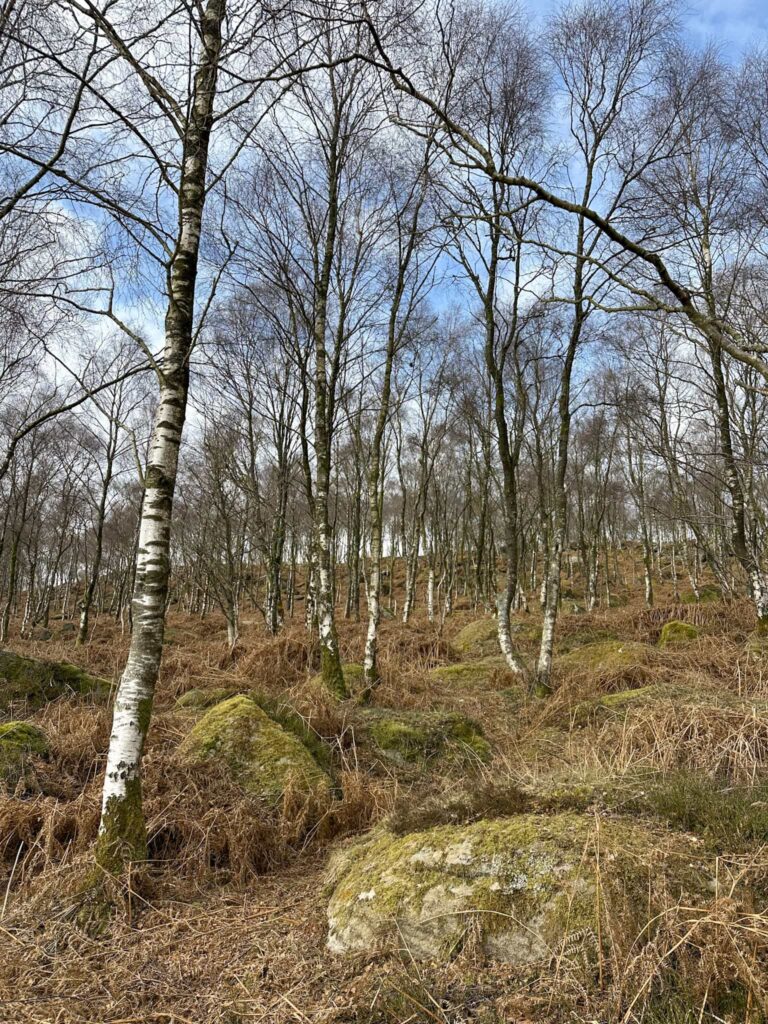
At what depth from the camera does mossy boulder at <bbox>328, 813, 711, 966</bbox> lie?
7.73 feet

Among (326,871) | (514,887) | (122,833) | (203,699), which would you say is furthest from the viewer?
(203,699)

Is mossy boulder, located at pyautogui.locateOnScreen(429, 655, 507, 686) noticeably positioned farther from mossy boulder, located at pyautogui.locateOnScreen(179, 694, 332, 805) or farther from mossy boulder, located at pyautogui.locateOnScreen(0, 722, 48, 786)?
mossy boulder, located at pyautogui.locateOnScreen(0, 722, 48, 786)

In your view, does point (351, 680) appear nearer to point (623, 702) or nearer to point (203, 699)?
point (203, 699)

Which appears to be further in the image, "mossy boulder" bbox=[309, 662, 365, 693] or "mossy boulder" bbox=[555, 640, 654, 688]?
"mossy boulder" bbox=[555, 640, 654, 688]

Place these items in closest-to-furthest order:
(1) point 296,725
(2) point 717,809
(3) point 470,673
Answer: (2) point 717,809, (1) point 296,725, (3) point 470,673

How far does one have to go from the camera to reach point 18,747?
5.10m

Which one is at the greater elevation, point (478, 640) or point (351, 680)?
point (478, 640)

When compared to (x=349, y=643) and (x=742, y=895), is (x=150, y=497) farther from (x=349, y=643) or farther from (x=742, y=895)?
(x=349, y=643)

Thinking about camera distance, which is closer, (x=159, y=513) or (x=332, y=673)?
(x=159, y=513)

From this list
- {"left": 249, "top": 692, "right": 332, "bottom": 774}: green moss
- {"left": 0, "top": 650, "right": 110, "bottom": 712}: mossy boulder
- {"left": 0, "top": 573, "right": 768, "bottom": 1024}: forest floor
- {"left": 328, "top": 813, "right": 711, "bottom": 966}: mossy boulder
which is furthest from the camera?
{"left": 0, "top": 650, "right": 110, "bottom": 712}: mossy boulder

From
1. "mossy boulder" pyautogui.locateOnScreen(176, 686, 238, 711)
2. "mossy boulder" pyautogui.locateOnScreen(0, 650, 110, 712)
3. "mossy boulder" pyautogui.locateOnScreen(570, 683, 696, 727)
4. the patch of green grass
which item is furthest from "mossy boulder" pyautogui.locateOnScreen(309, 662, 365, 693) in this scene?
the patch of green grass

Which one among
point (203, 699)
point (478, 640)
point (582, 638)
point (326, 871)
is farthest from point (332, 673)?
point (582, 638)

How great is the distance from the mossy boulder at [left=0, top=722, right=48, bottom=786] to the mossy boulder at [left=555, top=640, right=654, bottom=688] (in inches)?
301

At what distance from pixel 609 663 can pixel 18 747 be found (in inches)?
344
